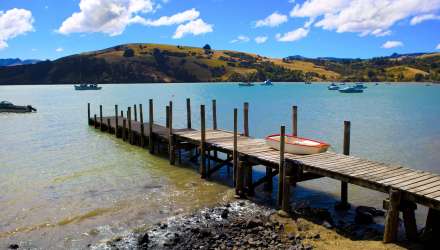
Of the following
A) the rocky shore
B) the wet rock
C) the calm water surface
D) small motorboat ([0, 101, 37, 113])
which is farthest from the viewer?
small motorboat ([0, 101, 37, 113])

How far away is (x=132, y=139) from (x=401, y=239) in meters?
22.6

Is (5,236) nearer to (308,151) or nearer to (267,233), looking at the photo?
(267,233)

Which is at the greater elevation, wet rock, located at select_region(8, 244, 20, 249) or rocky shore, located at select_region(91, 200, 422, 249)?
rocky shore, located at select_region(91, 200, 422, 249)

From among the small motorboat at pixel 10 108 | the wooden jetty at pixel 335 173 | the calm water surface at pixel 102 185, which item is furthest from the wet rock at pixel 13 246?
the small motorboat at pixel 10 108

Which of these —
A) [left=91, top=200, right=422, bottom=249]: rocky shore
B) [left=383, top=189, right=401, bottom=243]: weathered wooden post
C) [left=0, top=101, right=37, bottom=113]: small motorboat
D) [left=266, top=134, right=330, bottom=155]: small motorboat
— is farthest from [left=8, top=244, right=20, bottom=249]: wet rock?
[left=0, top=101, right=37, bottom=113]: small motorboat

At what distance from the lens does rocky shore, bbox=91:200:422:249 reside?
12.5 metres

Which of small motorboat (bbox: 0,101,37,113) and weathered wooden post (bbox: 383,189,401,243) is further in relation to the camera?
small motorboat (bbox: 0,101,37,113)

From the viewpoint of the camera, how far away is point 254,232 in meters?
13.3

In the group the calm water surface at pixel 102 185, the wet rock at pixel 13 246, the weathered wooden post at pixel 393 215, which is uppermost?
the weathered wooden post at pixel 393 215

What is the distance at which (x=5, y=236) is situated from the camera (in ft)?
47.7

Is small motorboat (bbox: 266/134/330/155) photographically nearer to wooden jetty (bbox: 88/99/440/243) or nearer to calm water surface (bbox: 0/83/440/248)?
wooden jetty (bbox: 88/99/440/243)

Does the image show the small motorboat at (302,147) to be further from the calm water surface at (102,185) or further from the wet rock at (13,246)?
the wet rock at (13,246)

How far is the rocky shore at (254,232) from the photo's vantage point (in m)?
12.5

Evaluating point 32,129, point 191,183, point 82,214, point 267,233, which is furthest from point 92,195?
point 32,129
